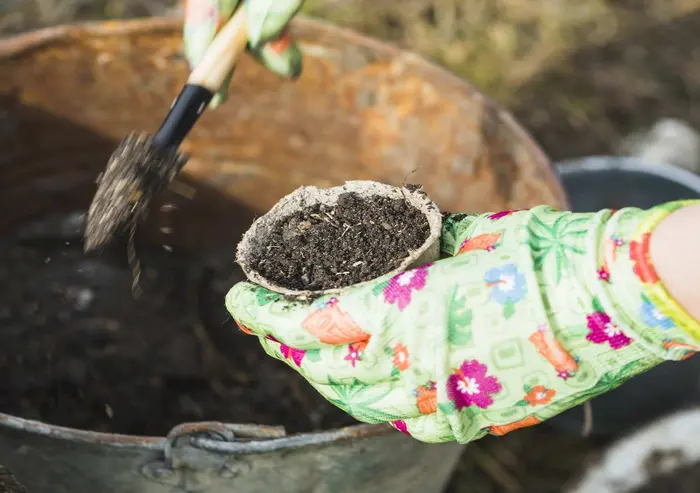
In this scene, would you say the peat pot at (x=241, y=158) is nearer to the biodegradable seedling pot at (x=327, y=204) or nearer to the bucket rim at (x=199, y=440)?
the bucket rim at (x=199, y=440)

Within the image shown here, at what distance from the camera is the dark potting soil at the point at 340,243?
0.92 m

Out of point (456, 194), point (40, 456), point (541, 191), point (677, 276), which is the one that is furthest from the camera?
point (456, 194)

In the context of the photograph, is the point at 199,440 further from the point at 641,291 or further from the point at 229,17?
the point at 229,17

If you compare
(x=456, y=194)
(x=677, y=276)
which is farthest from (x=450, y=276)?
(x=456, y=194)

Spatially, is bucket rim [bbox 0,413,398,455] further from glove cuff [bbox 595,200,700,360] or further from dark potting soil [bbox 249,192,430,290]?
glove cuff [bbox 595,200,700,360]

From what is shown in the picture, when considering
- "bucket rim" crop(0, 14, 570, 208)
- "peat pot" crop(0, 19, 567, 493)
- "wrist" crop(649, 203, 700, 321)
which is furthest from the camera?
"bucket rim" crop(0, 14, 570, 208)

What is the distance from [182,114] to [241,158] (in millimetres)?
802

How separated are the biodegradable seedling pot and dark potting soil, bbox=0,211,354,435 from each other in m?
0.75

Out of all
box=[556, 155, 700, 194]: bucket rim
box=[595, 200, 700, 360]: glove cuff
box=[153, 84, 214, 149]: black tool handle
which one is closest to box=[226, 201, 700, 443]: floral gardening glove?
box=[595, 200, 700, 360]: glove cuff

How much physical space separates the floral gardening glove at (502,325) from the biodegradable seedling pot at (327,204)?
19 millimetres

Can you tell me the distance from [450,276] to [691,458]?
3.88 ft

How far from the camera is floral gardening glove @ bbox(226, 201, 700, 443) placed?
812 mm

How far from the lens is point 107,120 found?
6.03 feet

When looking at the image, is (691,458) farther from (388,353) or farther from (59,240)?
(59,240)
